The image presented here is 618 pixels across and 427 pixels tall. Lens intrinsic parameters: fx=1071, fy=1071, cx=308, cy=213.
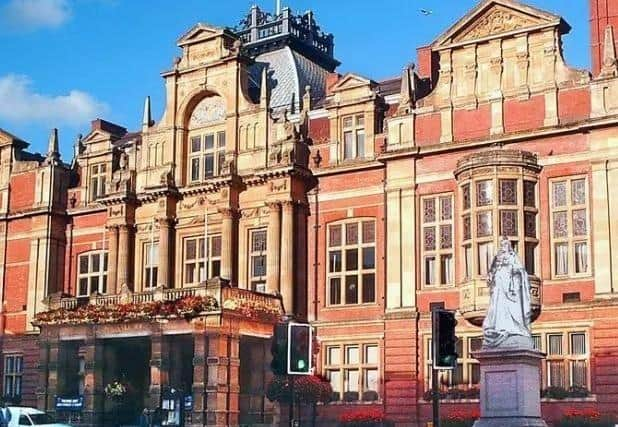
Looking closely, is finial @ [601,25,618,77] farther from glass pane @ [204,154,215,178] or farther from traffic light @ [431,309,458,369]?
traffic light @ [431,309,458,369]

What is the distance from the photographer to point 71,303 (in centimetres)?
4584

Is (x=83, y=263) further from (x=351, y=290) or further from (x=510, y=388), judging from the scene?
(x=510, y=388)

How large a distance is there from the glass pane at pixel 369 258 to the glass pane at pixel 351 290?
27.3 inches

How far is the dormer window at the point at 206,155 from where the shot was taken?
1850 inches

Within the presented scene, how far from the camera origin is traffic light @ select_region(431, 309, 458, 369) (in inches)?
698

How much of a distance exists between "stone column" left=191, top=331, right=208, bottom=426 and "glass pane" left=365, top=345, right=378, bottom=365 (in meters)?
6.40

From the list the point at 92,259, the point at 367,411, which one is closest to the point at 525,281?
the point at 367,411

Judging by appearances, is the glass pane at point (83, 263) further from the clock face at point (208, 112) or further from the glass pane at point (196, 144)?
the clock face at point (208, 112)

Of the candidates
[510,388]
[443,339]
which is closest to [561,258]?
[510,388]

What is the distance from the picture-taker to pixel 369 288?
140 ft

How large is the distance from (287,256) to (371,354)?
5162mm

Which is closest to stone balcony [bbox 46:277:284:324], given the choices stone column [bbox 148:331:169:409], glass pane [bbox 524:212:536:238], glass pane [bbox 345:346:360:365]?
stone column [bbox 148:331:169:409]

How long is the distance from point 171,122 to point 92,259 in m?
7.79

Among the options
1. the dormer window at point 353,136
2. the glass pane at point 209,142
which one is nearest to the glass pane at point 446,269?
the dormer window at point 353,136
